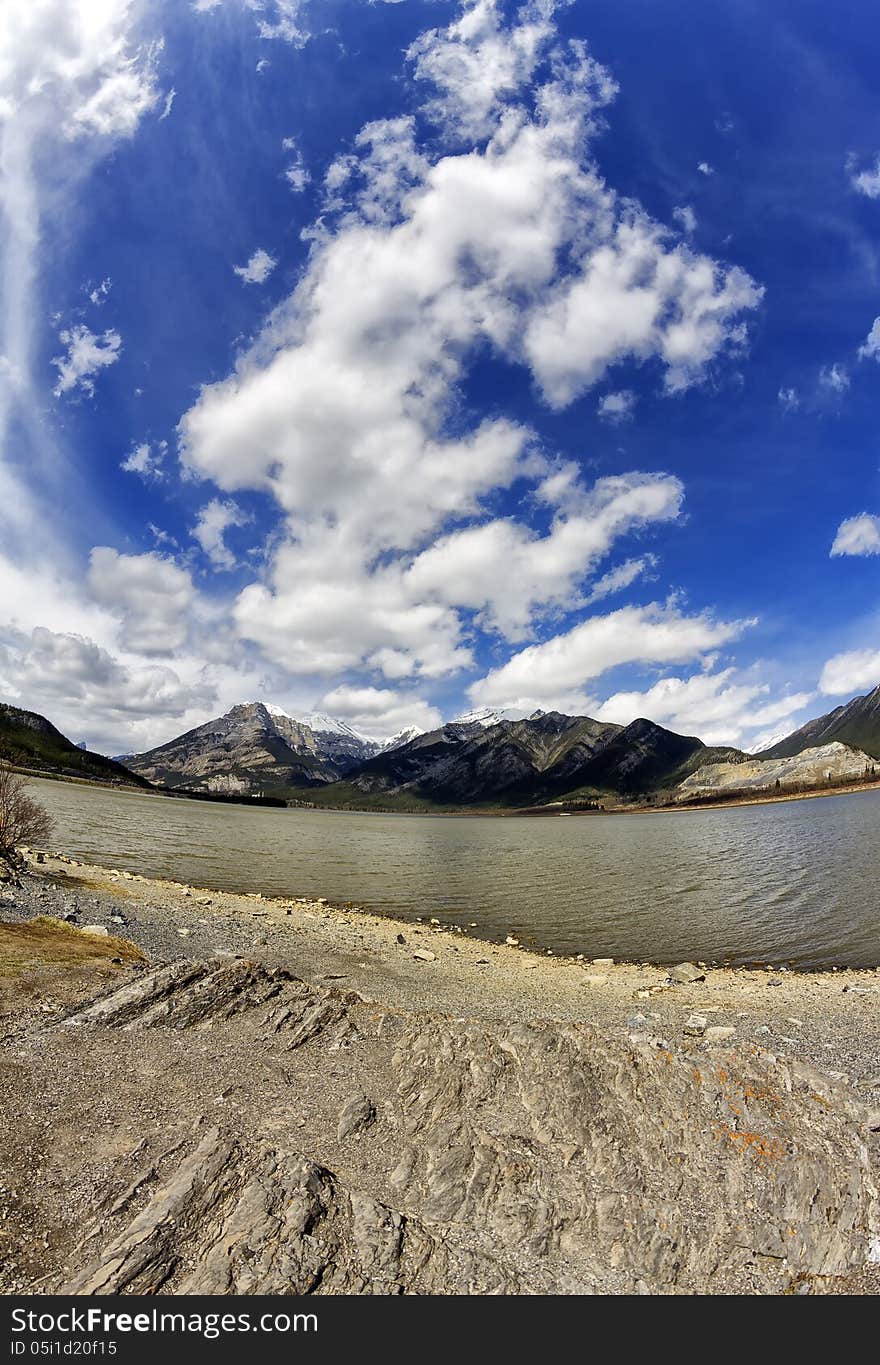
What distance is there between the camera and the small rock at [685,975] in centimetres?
3058

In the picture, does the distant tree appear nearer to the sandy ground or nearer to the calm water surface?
the sandy ground

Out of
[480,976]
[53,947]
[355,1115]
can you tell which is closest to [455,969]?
[480,976]

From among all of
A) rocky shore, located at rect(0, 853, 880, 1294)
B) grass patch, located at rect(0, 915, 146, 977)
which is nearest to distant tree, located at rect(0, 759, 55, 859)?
grass patch, located at rect(0, 915, 146, 977)

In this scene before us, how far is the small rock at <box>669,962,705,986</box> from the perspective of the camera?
3058cm

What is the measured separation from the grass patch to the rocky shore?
360mm

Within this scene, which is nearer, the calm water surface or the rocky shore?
the rocky shore

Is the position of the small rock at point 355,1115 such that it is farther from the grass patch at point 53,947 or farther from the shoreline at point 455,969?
the grass patch at point 53,947

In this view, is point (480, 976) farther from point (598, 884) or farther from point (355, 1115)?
point (598, 884)

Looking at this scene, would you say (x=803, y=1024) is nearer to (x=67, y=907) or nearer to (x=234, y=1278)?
(x=234, y=1278)

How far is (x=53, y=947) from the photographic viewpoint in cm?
2419

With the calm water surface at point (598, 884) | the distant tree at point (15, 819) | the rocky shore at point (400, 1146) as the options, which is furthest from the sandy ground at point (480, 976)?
the calm water surface at point (598, 884)

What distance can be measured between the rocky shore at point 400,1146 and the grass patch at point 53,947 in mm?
360

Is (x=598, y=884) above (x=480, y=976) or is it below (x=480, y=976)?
below

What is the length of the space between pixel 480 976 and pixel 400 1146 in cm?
1946
